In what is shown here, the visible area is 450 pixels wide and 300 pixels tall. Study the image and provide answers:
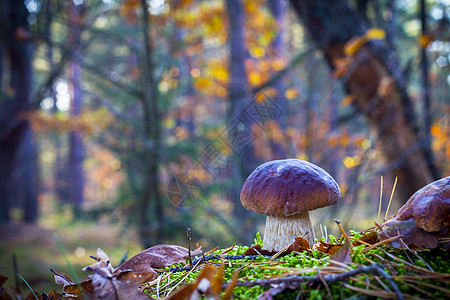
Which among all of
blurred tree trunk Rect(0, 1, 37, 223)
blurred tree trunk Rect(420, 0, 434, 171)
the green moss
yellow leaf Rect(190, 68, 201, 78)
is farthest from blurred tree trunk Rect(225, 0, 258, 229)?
blurred tree trunk Rect(0, 1, 37, 223)

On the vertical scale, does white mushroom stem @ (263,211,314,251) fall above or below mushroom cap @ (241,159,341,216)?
below

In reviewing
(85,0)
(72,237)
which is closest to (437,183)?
(85,0)

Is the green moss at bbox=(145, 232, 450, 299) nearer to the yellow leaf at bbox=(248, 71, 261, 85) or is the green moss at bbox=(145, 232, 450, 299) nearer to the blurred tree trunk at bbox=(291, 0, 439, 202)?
the blurred tree trunk at bbox=(291, 0, 439, 202)

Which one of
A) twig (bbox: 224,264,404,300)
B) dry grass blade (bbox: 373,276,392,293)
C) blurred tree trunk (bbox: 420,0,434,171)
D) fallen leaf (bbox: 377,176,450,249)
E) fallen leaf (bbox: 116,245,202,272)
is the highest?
blurred tree trunk (bbox: 420,0,434,171)

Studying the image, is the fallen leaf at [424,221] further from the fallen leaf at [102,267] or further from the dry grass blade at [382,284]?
the fallen leaf at [102,267]

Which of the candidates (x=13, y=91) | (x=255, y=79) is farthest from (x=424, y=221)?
(x=13, y=91)

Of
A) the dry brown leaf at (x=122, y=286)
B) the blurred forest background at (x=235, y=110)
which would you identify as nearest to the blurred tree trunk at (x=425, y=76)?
the blurred forest background at (x=235, y=110)

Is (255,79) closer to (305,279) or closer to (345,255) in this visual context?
(345,255)

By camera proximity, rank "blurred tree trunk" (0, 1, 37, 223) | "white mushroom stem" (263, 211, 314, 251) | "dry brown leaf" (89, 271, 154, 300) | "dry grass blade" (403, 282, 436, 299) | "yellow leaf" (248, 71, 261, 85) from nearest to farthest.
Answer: "dry grass blade" (403, 282, 436, 299)
"dry brown leaf" (89, 271, 154, 300)
"white mushroom stem" (263, 211, 314, 251)
"yellow leaf" (248, 71, 261, 85)
"blurred tree trunk" (0, 1, 37, 223)
